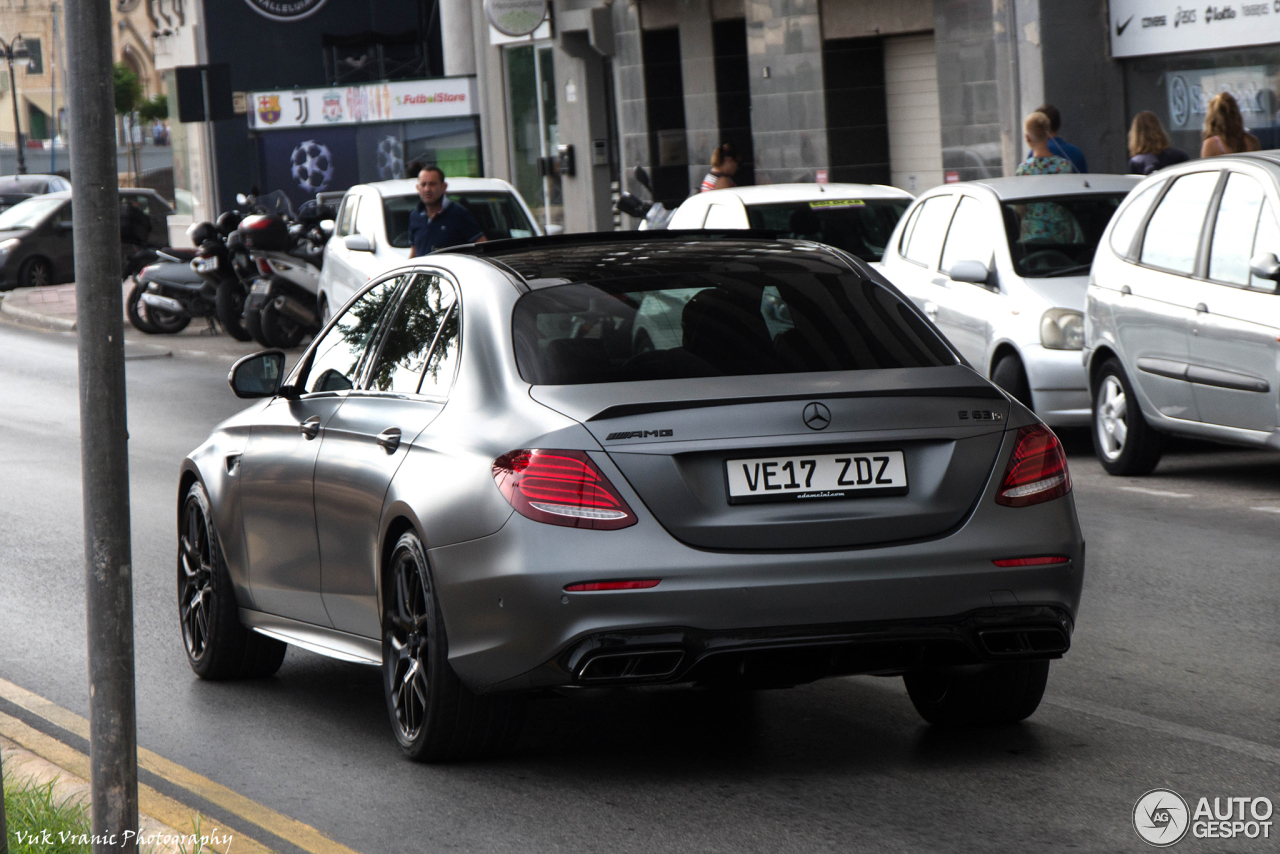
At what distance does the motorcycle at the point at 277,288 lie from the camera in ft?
71.6

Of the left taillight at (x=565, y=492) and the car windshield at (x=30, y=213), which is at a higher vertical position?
the car windshield at (x=30, y=213)

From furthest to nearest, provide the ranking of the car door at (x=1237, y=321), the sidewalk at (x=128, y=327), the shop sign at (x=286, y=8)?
the shop sign at (x=286, y=8), the sidewalk at (x=128, y=327), the car door at (x=1237, y=321)

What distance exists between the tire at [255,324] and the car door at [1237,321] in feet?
43.5

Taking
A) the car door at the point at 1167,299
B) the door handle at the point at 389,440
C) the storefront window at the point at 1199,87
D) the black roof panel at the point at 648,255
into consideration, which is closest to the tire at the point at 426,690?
the door handle at the point at 389,440

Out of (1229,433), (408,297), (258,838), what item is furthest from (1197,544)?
(258,838)

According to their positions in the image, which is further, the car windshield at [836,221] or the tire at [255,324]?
the tire at [255,324]

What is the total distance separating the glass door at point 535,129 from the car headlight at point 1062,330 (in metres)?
21.8

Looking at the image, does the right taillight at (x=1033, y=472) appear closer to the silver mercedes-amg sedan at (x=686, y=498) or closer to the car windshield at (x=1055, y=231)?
the silver mercedes-amg sedan at (x=686, y=498)

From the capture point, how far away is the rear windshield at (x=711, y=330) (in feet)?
18.0

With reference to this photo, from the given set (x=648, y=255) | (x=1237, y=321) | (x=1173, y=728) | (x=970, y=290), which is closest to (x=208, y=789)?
(x=648, y=255)

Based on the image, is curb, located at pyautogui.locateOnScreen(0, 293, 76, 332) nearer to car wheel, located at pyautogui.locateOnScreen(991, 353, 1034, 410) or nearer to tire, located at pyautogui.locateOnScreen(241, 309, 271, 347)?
tire, located at pyautogui.locateOnScreen(241, 309, 271, 347)

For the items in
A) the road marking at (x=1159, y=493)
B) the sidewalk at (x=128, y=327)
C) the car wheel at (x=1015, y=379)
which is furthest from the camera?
the sidewalk at (x=128, y=327)

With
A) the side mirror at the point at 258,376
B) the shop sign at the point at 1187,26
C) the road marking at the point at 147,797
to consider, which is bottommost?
the road marking at the point at 147,797

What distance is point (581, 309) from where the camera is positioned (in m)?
5.67
